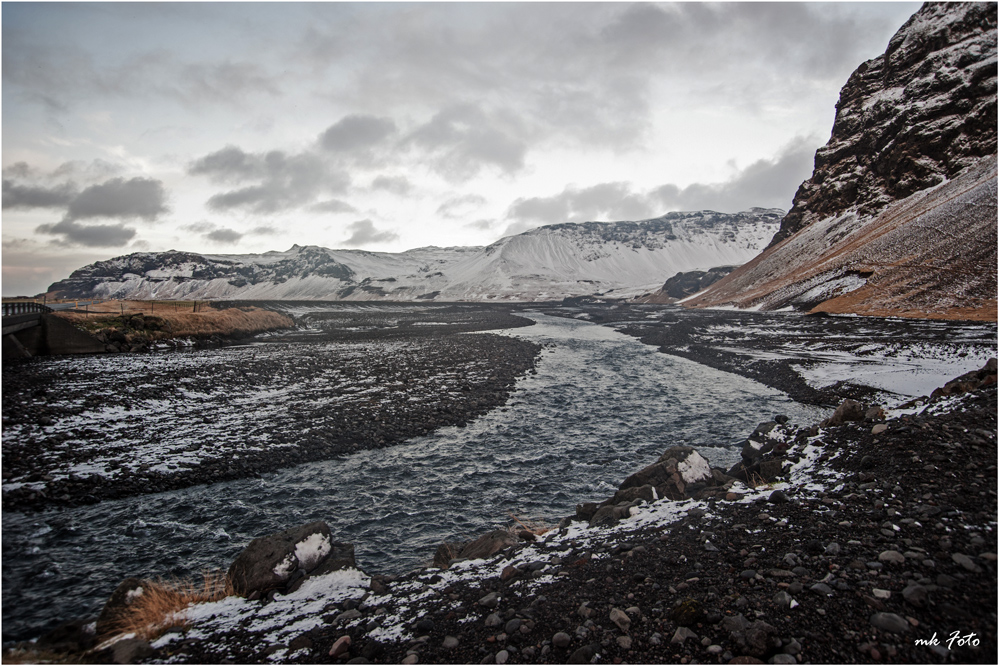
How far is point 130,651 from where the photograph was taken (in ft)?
16.2

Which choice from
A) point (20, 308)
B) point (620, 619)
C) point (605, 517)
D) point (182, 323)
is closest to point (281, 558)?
point (620, 619)

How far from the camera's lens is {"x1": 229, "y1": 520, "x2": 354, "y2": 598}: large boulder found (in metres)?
6.46

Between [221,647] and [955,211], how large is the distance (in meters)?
73.2

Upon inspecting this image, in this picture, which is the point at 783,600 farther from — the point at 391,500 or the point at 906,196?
the point at 906,196

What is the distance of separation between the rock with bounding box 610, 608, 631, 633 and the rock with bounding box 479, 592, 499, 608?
4.77ft

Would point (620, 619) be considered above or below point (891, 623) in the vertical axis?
below

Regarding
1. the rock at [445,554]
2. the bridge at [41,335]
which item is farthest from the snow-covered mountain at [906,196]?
the bridge at [41,335]

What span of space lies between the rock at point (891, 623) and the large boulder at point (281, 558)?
6.71m

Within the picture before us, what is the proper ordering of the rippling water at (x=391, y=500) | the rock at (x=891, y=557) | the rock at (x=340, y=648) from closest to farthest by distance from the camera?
the rock at (x=891, y=557) → the rock at (x=340, y=648) → the rippling water at (x=391, y=500)

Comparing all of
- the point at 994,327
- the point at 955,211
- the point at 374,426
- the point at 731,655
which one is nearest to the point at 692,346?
the point at 994,327

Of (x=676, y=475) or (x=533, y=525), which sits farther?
(x=676, y=475)

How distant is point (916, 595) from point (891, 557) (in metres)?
0.79

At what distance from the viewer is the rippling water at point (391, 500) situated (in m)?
7.50

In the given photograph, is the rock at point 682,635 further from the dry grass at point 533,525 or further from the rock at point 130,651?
the rock at point 130,651
